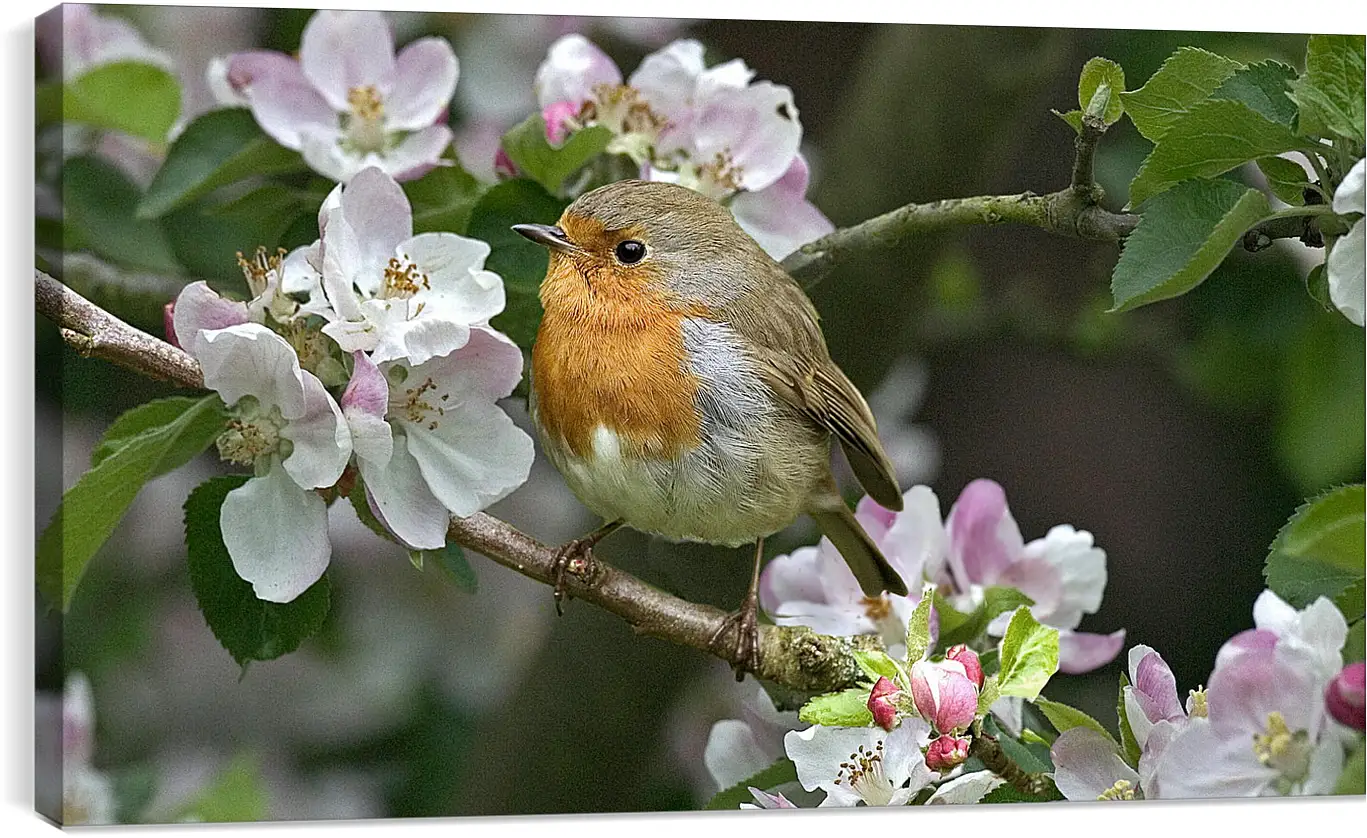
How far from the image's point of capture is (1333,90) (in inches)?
57.0

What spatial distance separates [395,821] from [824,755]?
53 cm

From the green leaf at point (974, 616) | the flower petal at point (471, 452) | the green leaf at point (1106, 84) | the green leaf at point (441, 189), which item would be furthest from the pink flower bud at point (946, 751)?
the green leaf at point (441, 189)

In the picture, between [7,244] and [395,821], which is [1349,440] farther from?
[7,244]

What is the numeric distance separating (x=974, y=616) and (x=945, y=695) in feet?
0.77

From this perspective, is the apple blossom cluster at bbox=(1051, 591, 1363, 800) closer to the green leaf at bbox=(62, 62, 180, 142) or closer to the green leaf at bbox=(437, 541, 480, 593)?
the green leaf at bbox=(437, 541, 480, 593)

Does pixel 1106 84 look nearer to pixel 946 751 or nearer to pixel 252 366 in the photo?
pixel 946 751

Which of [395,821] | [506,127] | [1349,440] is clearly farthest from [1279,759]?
[506,127]

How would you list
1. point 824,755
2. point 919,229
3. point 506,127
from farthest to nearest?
point 506,127, point 919,229, point 824,755

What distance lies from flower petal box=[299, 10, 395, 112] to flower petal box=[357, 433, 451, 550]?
1.65ft

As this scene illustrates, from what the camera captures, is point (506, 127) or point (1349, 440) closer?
point (1349, 440)

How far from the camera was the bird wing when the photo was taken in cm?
171

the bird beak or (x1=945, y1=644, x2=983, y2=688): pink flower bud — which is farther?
the bird beak

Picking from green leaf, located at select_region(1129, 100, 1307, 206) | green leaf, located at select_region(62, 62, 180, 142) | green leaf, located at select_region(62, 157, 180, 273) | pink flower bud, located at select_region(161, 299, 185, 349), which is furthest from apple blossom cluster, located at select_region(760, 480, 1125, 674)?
green leaf, located at select_region(62, 62, 180, 142)

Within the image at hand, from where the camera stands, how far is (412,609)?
8.27 ft
